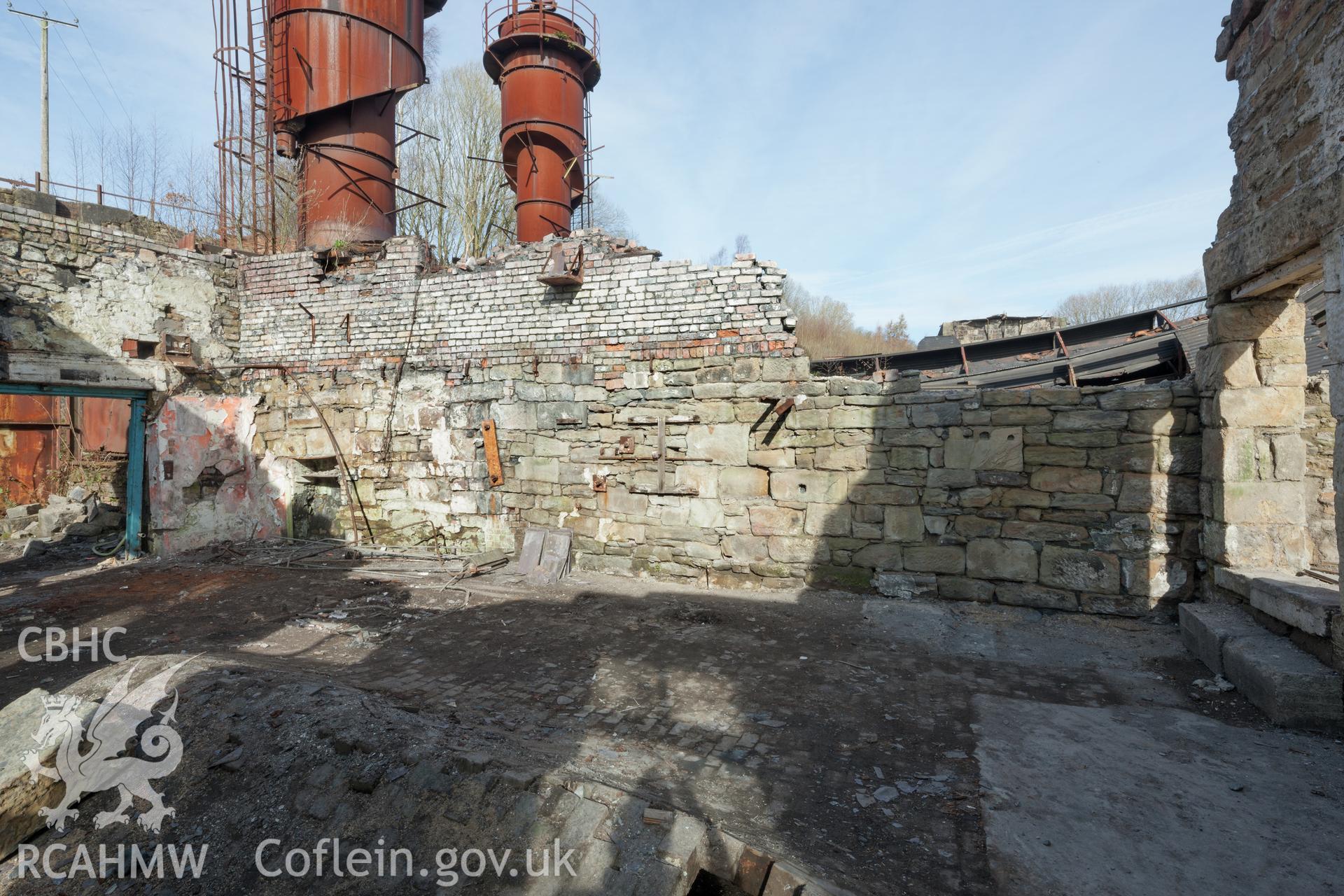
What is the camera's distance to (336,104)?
10.8 meters

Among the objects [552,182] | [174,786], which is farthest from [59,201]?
[174,786]

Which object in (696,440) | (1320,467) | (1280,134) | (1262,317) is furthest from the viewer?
(696,440)

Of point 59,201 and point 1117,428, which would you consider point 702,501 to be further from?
point 59,201

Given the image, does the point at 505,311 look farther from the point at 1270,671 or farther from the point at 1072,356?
the point at 1270,671

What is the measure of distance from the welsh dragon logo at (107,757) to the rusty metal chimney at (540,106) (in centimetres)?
1126

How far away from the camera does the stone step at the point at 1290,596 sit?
3.69m

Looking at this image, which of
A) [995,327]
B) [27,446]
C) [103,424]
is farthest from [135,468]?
[995,327]

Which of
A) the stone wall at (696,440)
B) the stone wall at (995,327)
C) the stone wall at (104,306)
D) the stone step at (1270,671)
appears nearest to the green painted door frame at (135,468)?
the stone wall at (104,306)

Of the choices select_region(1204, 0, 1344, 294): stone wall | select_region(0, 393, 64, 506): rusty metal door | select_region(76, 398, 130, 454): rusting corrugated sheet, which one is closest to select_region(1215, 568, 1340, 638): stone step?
select_region(1204, 0, 1344, 294): stone wall

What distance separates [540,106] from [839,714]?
13362 millimetres

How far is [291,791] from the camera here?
3291 millimetres

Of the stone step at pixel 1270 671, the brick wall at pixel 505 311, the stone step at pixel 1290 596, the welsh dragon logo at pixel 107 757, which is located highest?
the brick wall at pixel 505 311

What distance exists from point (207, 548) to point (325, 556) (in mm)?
1988

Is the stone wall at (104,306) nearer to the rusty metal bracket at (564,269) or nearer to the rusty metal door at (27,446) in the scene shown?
the rusty metal bracket at (564,269)
